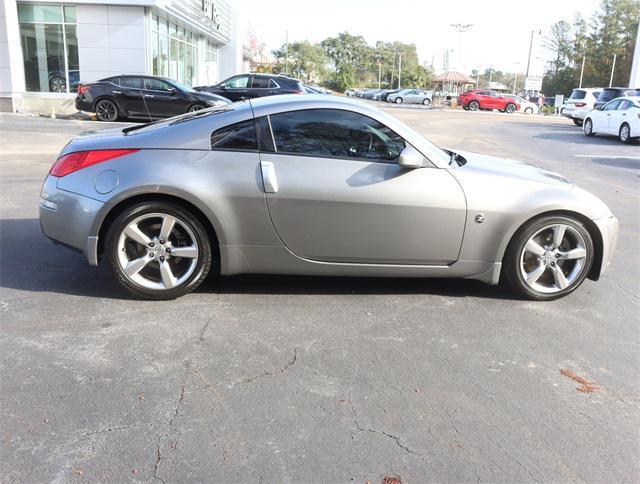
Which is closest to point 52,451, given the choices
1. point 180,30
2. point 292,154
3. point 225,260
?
point 225,260

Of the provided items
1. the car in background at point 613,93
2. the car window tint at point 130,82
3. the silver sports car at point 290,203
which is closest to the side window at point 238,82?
the car window tint at point 130,82

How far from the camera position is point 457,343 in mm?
3721

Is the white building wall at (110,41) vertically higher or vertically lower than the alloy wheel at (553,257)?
higher

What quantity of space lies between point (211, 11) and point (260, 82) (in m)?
13.0

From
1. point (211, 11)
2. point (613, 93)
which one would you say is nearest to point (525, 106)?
point (613, 93)

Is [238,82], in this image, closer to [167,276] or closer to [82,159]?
[82,159]

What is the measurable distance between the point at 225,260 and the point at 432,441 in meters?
2.07

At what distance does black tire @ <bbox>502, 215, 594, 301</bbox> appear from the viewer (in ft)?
14.2

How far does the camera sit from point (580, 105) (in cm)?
2833

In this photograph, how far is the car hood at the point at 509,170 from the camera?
439cm

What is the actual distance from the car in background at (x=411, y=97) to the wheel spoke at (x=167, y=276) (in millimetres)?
56378

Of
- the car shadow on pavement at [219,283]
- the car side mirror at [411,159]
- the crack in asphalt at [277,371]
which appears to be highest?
the car side mirror at [411,159]

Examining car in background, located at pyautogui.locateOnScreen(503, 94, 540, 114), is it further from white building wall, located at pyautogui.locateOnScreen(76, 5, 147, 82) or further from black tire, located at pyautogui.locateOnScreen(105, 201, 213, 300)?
black tire, located at pyautogui.locateOnScreen(105, 201, 213, 300)

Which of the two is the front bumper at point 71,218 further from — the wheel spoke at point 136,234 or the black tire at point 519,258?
the black tire at point 519,258
